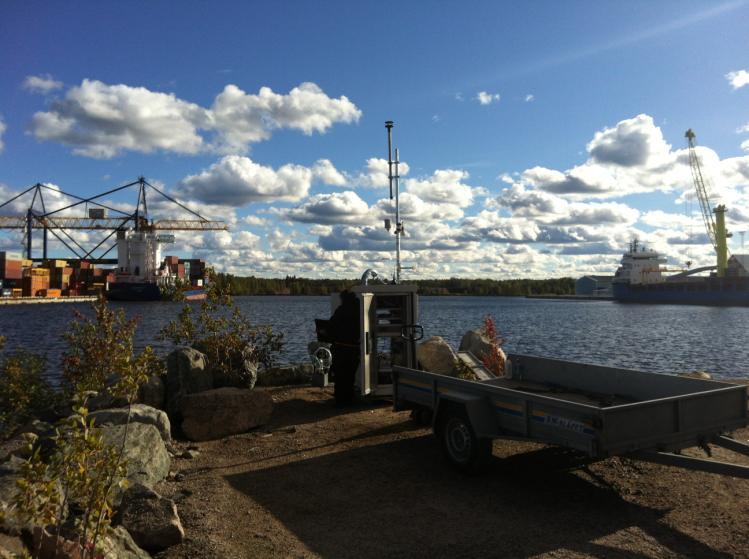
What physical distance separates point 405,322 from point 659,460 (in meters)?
6.90

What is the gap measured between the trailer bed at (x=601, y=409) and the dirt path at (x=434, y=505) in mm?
735

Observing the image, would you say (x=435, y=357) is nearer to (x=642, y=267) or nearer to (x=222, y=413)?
(x=222, y=413)

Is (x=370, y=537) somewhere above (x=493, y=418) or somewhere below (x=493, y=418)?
below

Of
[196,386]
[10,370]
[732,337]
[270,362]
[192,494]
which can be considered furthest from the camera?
[732,337]

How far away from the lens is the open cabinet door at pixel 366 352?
1155cm

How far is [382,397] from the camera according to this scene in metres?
12.0

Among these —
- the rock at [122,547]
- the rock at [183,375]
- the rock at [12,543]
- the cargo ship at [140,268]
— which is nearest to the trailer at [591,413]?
the rock at [122,547]

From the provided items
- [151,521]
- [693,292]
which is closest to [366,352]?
[151,521]

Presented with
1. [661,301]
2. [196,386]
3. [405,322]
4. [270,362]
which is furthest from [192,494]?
[661,301]

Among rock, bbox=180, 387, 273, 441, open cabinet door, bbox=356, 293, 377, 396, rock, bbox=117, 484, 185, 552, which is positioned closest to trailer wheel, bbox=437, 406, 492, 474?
rock, bbox=117, 484, 185, 552

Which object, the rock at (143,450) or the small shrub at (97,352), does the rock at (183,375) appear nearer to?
the small shrub at (97,352)

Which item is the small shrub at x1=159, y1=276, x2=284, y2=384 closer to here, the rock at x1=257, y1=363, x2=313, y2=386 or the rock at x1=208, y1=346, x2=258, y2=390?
the rock at x1=208, y1=346, x2=258, y2=390

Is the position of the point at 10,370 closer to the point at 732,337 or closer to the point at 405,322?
the point at 405,322

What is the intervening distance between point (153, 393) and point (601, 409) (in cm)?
856
